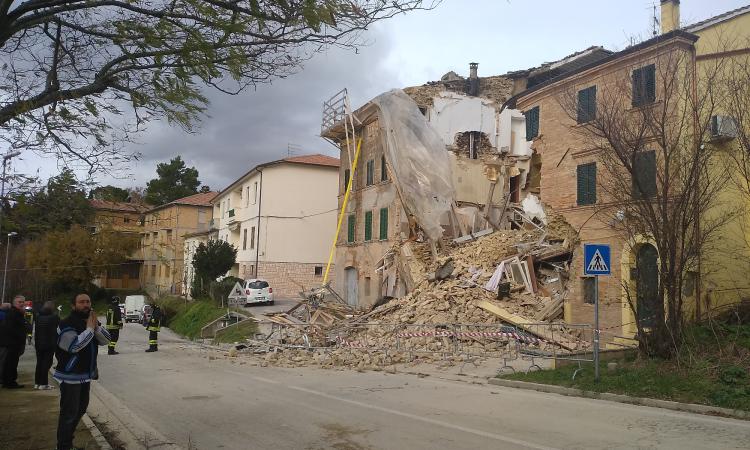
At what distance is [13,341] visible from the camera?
11.2 metres

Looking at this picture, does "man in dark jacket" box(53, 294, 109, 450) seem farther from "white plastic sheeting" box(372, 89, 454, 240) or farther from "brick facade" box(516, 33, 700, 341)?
"white plastic sheeting" box(372, 89, 454, 240)

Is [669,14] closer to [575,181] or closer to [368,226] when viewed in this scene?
[575,181]

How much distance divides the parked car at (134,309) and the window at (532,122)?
3376 cm

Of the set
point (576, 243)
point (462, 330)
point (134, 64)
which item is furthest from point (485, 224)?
point (134, 64)

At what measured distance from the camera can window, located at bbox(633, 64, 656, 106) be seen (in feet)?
44.7

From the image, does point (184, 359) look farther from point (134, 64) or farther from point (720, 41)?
point (720, 41)

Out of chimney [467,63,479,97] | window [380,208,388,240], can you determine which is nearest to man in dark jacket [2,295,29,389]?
window [380,208,388,240]

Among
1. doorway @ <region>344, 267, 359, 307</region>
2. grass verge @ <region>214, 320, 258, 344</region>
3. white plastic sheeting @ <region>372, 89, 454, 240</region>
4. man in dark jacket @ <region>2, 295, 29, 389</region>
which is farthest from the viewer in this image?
doorway @ <region>344, 267, 359, 307</region>

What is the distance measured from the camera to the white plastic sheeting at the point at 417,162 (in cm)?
2841

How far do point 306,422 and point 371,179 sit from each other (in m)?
25.3

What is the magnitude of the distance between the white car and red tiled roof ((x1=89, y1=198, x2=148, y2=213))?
3046 centimetres

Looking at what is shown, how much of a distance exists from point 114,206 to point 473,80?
32943mm

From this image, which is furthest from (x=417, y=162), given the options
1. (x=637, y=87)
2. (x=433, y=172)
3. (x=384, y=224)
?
(x=637, y=87)

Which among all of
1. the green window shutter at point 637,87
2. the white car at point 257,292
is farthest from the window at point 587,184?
the white car at point 257,292
